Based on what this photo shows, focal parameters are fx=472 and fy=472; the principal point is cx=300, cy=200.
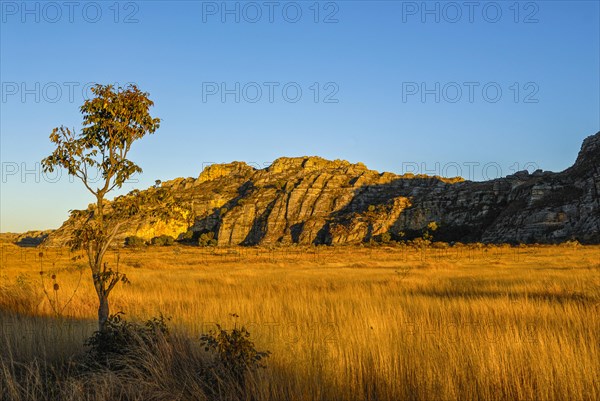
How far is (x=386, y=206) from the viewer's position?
11062 centimetres

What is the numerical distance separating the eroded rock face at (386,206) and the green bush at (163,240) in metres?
2.35

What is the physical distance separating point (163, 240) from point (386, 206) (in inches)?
2107

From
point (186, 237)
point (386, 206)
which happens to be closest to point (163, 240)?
point (186, 237)

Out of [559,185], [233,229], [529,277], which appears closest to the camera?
[529,277]

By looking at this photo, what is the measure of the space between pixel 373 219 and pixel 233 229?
35.7 m

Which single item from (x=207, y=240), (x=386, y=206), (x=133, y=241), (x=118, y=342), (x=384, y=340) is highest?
(x=386, y=206)

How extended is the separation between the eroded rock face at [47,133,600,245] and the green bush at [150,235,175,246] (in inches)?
92.6

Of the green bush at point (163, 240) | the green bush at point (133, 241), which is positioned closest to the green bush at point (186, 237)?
the green bush at point (163, 240)

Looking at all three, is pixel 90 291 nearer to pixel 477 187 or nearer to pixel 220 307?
pixel 220 307

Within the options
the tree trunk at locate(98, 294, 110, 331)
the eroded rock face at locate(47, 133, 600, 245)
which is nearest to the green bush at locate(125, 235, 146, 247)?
the eroded rock face at locate(47, 133, 600, 245)

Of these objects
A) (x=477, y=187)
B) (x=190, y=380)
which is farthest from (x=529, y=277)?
(x=477, y=187)

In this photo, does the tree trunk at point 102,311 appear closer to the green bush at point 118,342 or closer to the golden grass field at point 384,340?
→ the green bush at point 118,342

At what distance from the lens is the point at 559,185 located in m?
83.8

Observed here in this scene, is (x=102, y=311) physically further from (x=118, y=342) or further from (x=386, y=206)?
(x=386, y=206)
